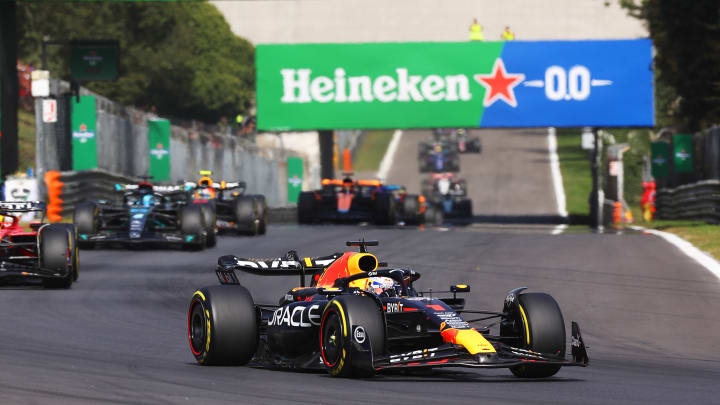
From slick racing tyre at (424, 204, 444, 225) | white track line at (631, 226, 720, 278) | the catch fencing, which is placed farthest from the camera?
slick racing tyre at (424, 204, 444, 225)

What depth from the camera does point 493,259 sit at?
72.5 feet

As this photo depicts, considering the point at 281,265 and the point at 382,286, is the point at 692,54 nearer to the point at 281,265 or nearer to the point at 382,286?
the point at 281,265

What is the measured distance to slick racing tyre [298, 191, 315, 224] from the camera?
35188 mm

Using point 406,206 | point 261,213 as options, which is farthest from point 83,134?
point 406,206

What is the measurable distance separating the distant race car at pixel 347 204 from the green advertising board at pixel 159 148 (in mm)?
6897

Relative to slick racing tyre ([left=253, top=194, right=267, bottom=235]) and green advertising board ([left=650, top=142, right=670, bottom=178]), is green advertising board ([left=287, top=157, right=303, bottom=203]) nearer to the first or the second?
green advertising board ([left=650, top=142, right=670, bottom=178])

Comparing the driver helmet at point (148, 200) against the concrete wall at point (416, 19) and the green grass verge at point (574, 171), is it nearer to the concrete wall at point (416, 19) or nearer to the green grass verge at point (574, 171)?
the green grass verge at point (574, 171)

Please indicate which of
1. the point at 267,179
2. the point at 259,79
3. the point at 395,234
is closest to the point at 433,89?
the point at 259,79

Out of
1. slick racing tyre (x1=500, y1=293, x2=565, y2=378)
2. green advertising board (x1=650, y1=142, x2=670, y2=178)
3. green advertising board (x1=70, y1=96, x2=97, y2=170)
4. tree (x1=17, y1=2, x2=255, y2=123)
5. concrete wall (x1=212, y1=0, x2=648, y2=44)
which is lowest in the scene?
slick racing tyre (x1=500, y1=293, x2=565, y2=378)

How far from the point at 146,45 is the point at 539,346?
68802 mm

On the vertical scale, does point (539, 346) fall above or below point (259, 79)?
below

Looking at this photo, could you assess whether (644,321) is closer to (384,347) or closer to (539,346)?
(539,346)

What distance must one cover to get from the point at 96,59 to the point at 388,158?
4504cm

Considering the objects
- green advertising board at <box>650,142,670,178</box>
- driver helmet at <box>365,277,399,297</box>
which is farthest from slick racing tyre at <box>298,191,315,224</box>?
driver helmet at <box>365,277,399,297</box>
